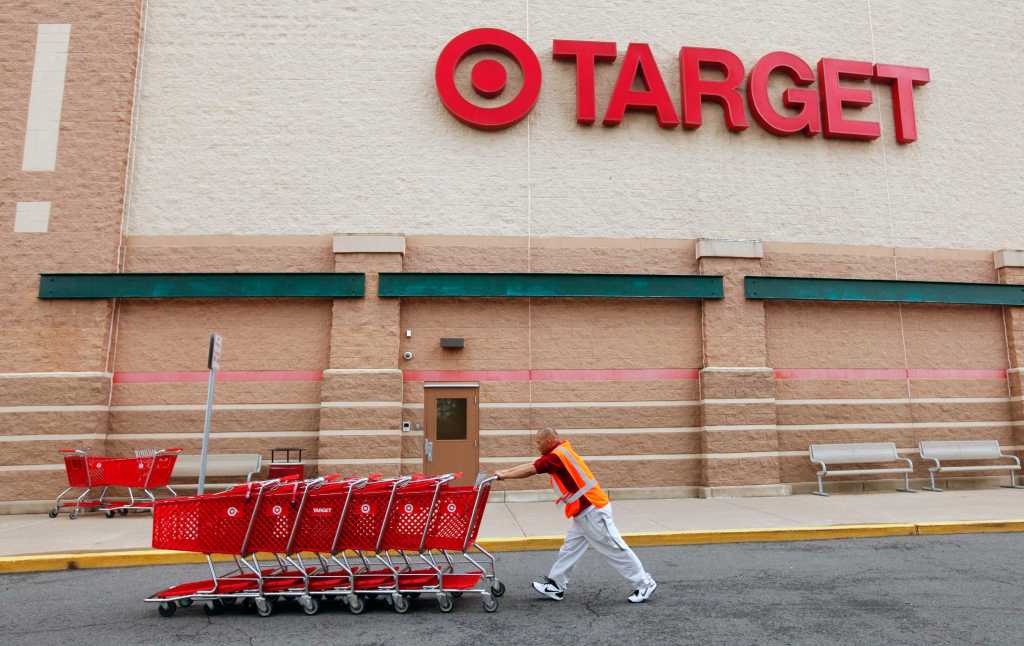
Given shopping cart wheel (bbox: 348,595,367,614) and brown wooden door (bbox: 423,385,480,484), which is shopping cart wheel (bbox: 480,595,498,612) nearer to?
shopping cart wheel (bbox: 348,595,367,614)

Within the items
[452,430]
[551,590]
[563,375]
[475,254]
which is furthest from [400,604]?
[475,254]

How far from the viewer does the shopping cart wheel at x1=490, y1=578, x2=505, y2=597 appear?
6227 mm

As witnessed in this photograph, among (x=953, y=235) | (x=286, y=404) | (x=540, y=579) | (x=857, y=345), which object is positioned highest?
(x=953, y=235)

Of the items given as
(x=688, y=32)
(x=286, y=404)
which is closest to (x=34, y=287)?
(x=286, y=404)

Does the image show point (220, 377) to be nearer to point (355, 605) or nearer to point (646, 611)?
point (355, 605)

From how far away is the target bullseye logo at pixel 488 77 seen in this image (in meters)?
14.6

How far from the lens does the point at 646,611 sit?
596 centimetres

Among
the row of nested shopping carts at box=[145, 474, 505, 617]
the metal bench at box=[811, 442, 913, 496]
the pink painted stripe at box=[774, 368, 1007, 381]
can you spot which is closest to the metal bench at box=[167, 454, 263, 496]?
the row of nested shopping carts at box=[145, 474, 505, 617]

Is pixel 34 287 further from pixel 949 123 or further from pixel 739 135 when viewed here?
pixel 949 123

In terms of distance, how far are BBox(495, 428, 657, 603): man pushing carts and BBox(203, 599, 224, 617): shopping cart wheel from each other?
296 cm

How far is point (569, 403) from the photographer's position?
13922 mm

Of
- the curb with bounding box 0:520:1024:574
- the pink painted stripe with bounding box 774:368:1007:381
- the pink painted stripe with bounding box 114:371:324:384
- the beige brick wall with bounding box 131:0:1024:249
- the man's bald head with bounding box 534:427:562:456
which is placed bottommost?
the curb with bounding box 0:520:1024:574

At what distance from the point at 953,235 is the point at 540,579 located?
1493 cm

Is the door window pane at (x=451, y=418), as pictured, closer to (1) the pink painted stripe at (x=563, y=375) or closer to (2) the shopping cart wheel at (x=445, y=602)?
(1) the pink painted stripe at (x=563, y=375)
